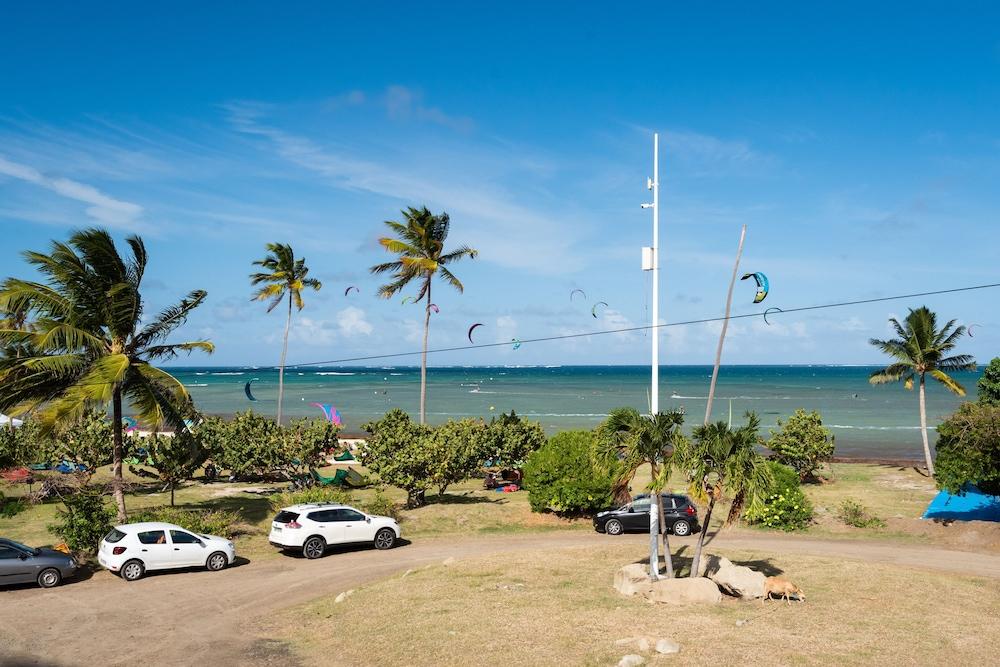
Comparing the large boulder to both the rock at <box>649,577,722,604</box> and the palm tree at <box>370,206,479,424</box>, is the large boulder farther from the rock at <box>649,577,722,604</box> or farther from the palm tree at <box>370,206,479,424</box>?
the palm tree at <box>370,206,479,424</box>

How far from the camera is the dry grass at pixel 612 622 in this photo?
1396 centimetres

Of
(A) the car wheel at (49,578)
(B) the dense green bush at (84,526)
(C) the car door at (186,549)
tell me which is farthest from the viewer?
(B) the dense green bush at (84,526)

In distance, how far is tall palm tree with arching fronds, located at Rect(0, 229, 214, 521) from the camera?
23.7m

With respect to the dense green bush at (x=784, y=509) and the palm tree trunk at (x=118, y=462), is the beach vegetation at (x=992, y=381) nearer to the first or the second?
the dense green bush at (x=784, y=509)

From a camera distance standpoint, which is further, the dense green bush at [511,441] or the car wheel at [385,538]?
the dense green bush at [511,441]

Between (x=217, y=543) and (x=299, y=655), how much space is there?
9210 mm

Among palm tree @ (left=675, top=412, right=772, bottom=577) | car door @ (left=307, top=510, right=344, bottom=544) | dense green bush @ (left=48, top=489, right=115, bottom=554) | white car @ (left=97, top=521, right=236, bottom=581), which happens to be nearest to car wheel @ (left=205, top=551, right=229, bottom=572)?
white car @ (left=97, top=521, right=236, bottom=581)

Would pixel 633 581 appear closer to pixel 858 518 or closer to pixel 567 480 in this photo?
pixel 567 480

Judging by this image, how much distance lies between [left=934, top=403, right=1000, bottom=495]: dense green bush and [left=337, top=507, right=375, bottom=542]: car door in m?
19.8

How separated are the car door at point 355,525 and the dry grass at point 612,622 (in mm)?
4694

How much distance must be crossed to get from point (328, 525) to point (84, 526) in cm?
709

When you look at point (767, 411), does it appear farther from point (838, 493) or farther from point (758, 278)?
point (758, 278)

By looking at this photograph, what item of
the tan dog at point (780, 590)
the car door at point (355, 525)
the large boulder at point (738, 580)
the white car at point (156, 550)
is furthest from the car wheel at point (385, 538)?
the tan dog at point (780, 590)

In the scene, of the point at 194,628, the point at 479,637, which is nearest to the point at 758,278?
the point at 479,637
